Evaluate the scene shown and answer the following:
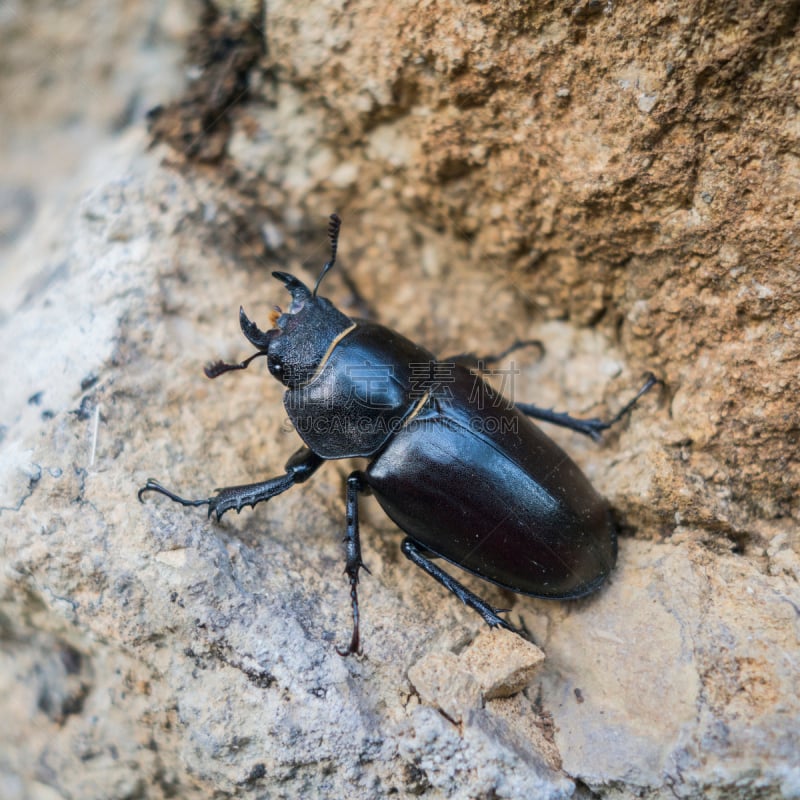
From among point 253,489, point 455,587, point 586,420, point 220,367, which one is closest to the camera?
point 455,587

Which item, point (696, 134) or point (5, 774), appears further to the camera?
point (5, 774)

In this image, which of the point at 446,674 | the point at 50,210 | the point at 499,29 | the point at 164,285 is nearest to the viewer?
the point at 446,674

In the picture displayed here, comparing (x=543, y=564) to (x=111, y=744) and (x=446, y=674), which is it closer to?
(x=446, y=674)


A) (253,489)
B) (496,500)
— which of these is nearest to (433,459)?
(496,500)

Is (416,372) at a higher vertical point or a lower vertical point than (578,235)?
lower

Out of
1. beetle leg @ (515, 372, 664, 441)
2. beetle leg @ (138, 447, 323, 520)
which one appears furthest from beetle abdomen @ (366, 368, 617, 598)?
beetle leg @ (138, 447, 323, 520)

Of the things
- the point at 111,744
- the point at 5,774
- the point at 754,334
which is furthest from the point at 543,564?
the point at 5,774

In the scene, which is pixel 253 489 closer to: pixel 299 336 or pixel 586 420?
pixel 299 336

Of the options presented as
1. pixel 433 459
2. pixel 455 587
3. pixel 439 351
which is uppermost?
pixel 439 351
